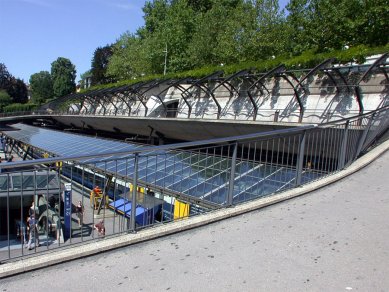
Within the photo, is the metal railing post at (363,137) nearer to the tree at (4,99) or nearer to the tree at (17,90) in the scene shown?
the tree at (4,99)

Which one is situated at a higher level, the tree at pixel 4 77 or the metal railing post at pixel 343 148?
the tree at pixel 4 77

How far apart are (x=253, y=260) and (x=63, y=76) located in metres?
121

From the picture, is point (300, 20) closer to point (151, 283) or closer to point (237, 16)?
point (237, 16)

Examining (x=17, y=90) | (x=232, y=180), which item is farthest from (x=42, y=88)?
(x=232, y=180)

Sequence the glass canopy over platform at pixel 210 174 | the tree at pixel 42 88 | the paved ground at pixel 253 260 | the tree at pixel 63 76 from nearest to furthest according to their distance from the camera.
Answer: the paved ground at pixel 253 260
the glass canopy over platform at pixel 210 174
the tree at pixel 63 76
the tree at pixel 42 88

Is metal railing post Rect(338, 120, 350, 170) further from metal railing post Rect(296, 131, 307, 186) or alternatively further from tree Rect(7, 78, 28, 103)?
tree Rect(7, 78, 28, 103)

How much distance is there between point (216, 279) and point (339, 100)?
2156 centimetres

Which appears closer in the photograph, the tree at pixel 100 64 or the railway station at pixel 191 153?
the railway station at pixel 191 153

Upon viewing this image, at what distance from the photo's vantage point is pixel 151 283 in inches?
143

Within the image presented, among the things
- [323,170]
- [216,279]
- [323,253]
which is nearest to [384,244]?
[323,253]

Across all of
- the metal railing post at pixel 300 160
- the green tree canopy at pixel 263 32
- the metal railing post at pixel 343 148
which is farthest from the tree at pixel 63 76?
the metal railing post at pixel 300 160

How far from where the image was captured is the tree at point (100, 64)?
308 ft

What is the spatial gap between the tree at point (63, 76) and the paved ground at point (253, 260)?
11802cm

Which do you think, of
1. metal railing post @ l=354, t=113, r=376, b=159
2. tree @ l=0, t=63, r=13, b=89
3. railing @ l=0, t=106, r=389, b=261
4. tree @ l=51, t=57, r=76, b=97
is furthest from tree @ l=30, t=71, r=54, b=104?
metal railing post @ l=354, t=113, r=376, b=159
